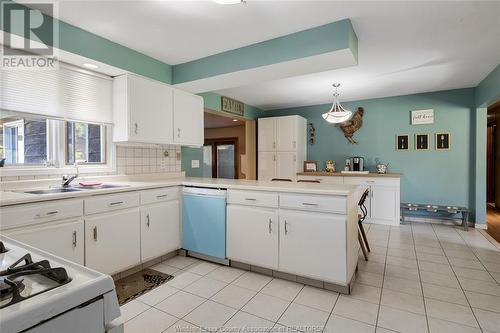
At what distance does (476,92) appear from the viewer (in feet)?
14.4

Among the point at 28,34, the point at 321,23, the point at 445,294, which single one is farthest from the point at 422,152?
the point at 28,34

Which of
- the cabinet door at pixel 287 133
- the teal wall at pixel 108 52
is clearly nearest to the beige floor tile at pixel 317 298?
the teal wall at pixel 108 52

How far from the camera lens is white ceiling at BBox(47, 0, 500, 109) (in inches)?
83.7

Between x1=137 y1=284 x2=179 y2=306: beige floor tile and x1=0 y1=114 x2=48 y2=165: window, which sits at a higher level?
x1=0 y1=114 x2=48 y2=165: window

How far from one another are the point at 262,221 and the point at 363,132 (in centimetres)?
377

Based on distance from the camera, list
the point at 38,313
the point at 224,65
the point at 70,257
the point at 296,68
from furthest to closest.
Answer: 1. the point at 224,65
2. the point at 296,68
3. the point at 70,257
4. the point at 38,313

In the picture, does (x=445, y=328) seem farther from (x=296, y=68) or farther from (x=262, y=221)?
(x=296, y=68)

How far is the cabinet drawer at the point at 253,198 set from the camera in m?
2.48

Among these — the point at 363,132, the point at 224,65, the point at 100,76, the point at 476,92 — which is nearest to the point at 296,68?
the point at 224,65

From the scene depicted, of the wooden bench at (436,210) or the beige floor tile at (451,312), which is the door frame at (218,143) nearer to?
the wooden bench at (436,210)

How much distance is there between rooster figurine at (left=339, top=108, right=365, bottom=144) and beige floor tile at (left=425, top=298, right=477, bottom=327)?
12.3ft

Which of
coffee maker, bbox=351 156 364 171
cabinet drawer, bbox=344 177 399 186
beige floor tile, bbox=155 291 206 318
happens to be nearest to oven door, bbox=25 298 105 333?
beige floor tile, bbox=155 291 206 318

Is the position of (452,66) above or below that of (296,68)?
above

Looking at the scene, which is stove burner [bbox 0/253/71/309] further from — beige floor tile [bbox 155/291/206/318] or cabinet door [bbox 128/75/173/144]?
cabinet door [bbox 128/75/173/144]
